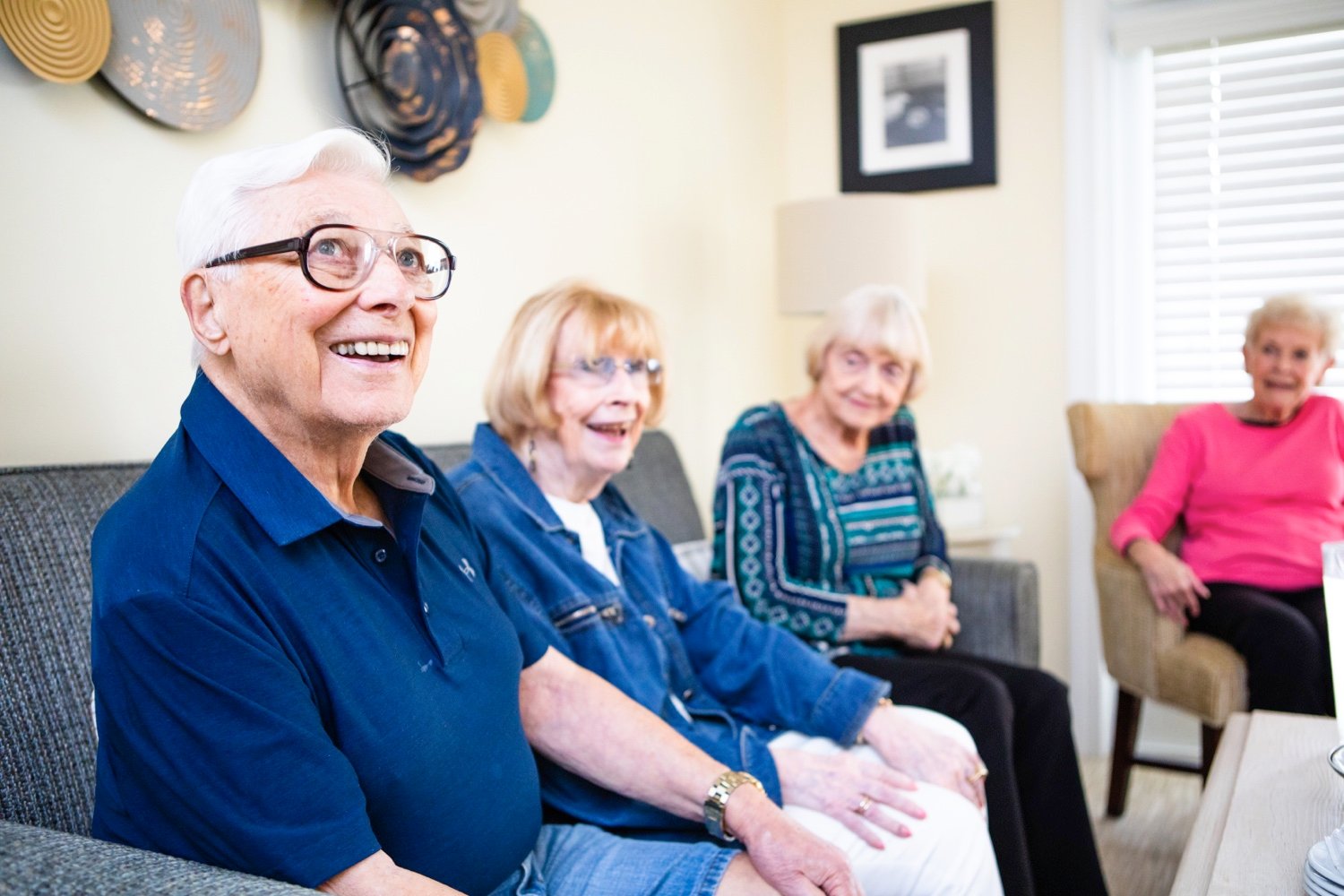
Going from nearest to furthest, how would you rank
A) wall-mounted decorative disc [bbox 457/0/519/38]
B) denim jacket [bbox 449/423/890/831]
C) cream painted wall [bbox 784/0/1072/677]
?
denim jacket [bbox 449/423/890/831], wall-mounted decorative disc [bbox 457/0/519/38], cream painted wall [bbox 784/0/1072/677]

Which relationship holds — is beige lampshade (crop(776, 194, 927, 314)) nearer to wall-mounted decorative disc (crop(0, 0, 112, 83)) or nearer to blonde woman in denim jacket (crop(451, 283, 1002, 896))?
blonde woman in denim jacket (crop(451, 283, 1002, 896))

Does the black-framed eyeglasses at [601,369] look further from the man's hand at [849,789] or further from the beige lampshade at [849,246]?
the beige lampshade at [849,246]

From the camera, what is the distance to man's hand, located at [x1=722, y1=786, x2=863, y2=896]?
116 centimetres

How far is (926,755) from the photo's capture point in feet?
4.99

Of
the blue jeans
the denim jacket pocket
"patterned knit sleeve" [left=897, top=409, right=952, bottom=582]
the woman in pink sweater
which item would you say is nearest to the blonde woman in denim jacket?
the denim jacket pocket

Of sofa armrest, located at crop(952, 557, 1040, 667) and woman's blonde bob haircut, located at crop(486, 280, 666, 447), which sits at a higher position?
woman's blonde bob haircut, located at crop(486, 280, 666, 447)

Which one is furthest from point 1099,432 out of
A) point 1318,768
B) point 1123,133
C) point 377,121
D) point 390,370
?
point 390,370

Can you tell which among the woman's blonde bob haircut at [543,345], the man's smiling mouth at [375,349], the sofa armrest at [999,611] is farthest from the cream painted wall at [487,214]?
the sofa armrest at [999,611]

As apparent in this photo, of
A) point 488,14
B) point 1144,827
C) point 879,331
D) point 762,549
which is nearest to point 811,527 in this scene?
point 762,549

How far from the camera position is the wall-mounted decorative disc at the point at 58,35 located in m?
1.20

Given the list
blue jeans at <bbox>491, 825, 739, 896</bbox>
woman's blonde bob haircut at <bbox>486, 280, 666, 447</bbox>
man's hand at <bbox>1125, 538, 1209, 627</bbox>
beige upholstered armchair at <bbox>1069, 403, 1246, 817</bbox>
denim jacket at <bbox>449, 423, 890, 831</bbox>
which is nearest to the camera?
blue jeans at <bbox>491, 825, 739, 896</bbox>

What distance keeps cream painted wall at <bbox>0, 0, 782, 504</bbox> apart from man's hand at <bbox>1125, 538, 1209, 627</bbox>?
117 centimetres

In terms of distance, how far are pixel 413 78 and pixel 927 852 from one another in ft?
4.63

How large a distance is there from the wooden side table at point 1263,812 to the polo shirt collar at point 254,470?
861mm
